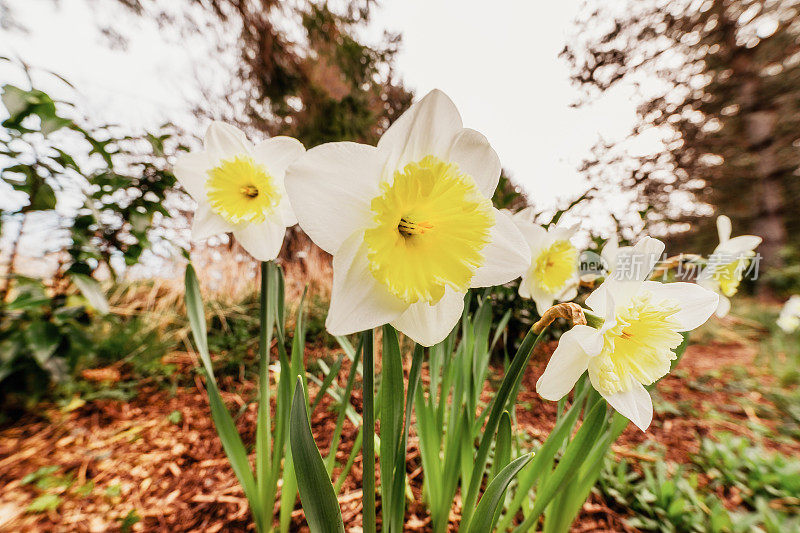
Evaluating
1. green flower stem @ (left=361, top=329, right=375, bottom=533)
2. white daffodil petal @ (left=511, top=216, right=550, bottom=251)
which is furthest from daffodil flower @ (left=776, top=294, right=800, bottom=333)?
green flower stem @ (left=361, top=329, right=375, bottom=533)

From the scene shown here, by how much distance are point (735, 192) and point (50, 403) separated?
10.9 meters

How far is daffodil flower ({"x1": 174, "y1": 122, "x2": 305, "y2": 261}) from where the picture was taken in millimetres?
726

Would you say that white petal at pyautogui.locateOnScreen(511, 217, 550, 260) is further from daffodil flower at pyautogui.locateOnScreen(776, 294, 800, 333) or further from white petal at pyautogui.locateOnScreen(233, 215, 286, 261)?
daffodil flower at pyautogui.locateOnScreen(776, 294, 800, 333)

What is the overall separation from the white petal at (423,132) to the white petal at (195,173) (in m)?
0.54

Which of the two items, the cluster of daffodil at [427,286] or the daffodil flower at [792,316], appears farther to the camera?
the daffodil flower at [792,316]

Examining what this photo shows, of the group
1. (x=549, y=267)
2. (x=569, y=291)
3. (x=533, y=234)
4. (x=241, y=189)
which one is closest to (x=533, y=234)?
(x=533, y=234)

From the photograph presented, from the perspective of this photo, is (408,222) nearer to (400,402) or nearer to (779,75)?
(400,402)

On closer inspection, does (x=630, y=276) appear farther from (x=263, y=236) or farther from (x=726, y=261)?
(x=263, y=236)

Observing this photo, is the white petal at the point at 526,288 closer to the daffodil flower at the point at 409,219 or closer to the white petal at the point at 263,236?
the daffodil flower at the point at 409,219

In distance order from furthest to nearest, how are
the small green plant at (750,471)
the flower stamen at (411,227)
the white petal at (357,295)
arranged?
the small green plant at (750,471)
the flower stamen at (411,227)
the white petal at (357,295)

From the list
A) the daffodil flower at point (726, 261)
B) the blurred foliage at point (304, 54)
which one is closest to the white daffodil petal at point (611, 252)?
the daffodil flower at point (726, 261)

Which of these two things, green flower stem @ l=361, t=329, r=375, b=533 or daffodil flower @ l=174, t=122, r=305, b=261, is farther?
daffodil flower @ l=174, t=122, r=305, b=261

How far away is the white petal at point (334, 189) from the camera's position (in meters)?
0.44

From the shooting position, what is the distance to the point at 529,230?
868 millimetres
